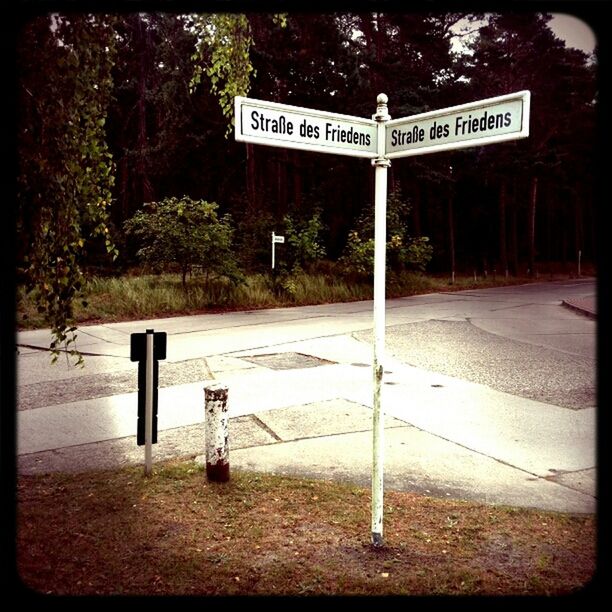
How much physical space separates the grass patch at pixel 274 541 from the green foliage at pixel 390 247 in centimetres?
1679

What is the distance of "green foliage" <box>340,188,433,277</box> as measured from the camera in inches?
838

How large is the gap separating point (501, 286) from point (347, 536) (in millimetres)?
25944

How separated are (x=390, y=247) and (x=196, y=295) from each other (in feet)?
26.4

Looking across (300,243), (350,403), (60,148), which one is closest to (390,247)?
(300,243)

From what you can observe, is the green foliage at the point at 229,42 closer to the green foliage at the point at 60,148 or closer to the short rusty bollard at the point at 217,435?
the green foliage at the point at 60,148

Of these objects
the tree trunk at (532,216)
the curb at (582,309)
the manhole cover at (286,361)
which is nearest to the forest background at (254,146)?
the tree trunk at (532,216)

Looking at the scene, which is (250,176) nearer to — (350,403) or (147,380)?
(350,403)

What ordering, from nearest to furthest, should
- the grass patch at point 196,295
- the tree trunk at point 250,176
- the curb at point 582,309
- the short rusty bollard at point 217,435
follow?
the short rusty bollard at point 217,435 < the grass patch at point 196,295 < the curb at point 582,309 < the tree trunk at point 250,176

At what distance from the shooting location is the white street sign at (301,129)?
3.09 meters

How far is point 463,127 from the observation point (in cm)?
325

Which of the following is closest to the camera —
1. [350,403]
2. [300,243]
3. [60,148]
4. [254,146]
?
[60,148]

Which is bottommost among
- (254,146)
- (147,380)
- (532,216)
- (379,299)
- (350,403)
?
(350,403)

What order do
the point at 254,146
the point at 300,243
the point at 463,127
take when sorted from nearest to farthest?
the point at 463,127
the point at 300,243
the point at 254,146

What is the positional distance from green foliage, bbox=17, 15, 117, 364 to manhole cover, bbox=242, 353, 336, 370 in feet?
19.5
